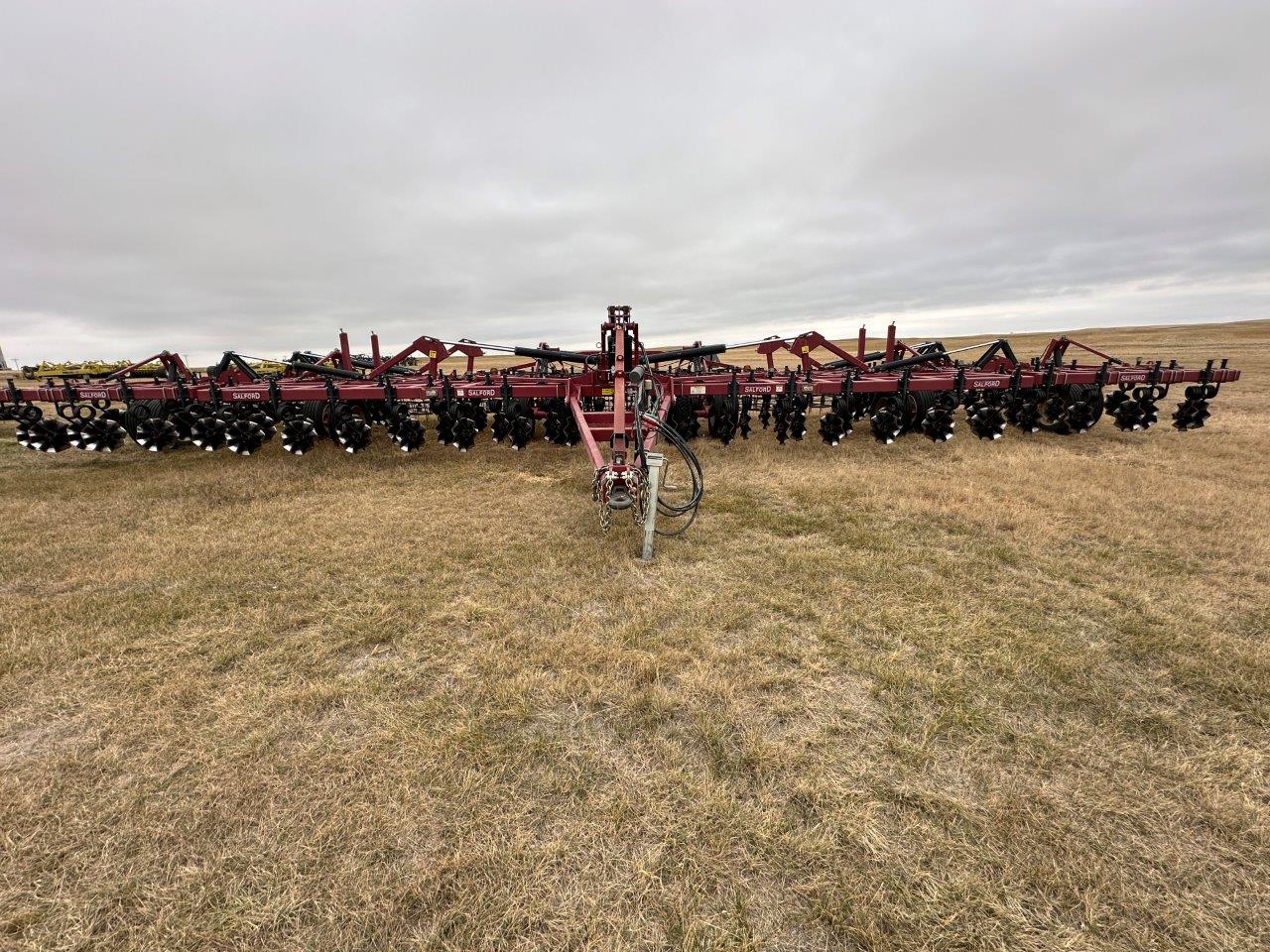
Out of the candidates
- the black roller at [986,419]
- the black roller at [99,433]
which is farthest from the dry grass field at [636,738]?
the black roller at [986,419]

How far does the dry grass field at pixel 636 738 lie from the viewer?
6.51 ft

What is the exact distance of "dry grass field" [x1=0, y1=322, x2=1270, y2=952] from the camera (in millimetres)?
1983

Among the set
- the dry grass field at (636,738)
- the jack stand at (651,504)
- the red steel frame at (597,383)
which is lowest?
the dry grass field at (636,738)

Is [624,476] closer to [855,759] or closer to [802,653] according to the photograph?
[802,653]

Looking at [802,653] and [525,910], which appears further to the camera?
[802,653]

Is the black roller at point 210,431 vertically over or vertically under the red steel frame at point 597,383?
under

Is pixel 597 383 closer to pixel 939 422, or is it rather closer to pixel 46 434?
pixel 939 422

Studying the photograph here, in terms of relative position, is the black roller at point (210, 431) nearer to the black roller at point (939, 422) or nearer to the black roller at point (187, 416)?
the black roller at point (187, 416)

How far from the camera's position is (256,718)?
292 cm

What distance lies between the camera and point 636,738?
111 inches

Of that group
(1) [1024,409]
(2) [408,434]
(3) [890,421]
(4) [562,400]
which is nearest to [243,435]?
(2) [408,434]

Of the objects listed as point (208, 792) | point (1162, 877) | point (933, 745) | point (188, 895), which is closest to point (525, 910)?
point (188, 895)

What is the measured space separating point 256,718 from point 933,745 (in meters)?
3.77

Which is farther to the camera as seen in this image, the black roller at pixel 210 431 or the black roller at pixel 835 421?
the black roller at pixel 835 421
